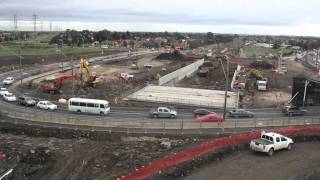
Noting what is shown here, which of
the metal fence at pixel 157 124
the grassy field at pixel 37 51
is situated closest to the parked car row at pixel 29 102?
the metal fence at pixel 157 124

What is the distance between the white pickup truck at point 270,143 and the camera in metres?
33.8

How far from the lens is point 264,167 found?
31453mm

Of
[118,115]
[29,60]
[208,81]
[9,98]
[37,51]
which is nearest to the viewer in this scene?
[118,115]

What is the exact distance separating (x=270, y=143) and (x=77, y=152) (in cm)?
1576

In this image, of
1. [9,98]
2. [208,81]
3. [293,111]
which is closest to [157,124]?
[293,111]

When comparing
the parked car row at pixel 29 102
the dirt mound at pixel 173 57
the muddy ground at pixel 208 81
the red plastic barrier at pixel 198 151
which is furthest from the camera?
the dirt mound at pixel 173 57

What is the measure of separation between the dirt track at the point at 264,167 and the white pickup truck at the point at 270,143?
0.48m

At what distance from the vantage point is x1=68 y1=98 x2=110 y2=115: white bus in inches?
2044

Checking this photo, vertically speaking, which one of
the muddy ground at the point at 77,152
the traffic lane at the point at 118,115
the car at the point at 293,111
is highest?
the car at the point at 293,111

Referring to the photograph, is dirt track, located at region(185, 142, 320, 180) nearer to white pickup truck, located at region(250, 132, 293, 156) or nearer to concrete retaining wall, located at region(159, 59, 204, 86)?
white pickup truck, located at region(250, 132, 293, 156)

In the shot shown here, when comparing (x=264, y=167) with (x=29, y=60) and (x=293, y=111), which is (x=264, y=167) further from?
(x=29, y=60)

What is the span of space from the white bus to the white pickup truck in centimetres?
2183

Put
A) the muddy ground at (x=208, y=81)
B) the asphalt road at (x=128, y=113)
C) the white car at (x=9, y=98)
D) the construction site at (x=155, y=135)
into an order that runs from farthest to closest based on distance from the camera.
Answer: the muddy ground at (x=208, y=81) → the white car at (x=9, y=98) → the asphalt road at (x=128, y=113) → the construction site at (x=155, y=135)

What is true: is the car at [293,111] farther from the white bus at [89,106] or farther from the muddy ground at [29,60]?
the muddy ground at [29,60]
